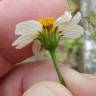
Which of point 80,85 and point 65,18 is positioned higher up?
point 65,18

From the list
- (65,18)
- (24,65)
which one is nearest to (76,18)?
(65,18)

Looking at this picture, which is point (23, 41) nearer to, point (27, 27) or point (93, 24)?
point (27, 27)

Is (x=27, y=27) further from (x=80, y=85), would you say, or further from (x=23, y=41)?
(x=80, y=85)

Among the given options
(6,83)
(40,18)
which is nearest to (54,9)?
(40,18)

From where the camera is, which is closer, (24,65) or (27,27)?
(27,27)

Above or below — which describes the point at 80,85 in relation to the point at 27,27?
below

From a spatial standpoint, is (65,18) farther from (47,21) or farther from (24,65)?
(24,65)

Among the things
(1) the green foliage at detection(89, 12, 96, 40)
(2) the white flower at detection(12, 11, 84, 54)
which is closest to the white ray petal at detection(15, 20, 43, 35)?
(2) the white flower at detection(12, 11, 84, 54)

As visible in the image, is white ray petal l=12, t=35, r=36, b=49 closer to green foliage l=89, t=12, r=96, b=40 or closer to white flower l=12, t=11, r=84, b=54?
white flower l=12, t=11, r=84, b=54
